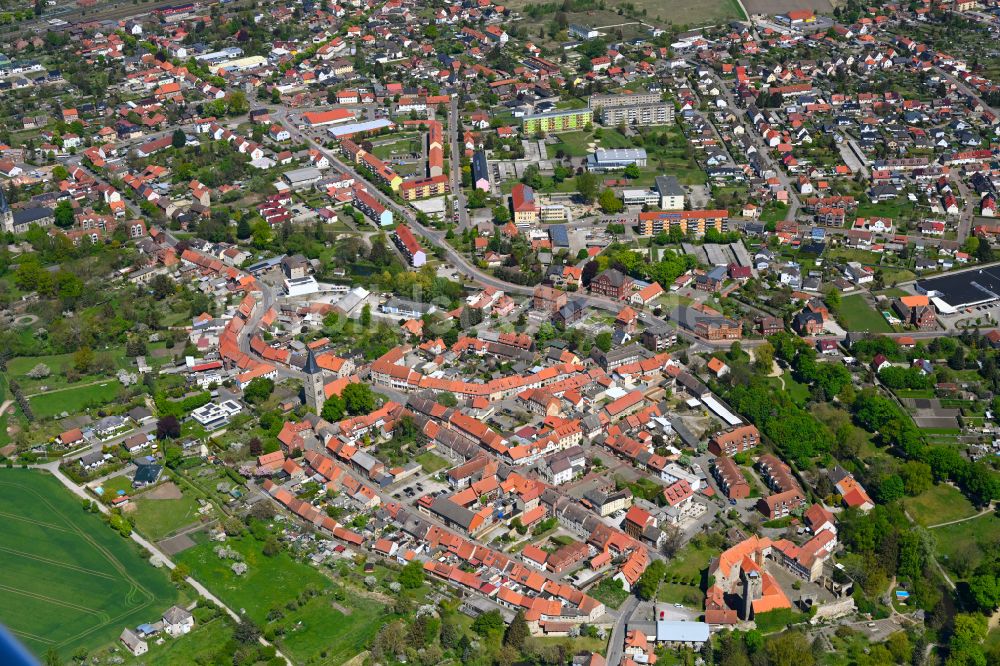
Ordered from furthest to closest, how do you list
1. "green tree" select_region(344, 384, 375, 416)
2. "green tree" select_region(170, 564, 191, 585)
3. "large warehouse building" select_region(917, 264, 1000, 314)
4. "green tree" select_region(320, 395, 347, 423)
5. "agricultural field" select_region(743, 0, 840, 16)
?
"agricultural field" select_region(743, 0, 840, 16), "large warehouse building" select_region(917, 264, 1000, 314), "green tree" select_region(344, 384, 375, 416), "green tree" select_region(320, 395, 347, 423), "green tree" select_region(170, 564, 191, 585)

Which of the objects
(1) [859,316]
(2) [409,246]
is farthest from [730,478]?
(2) [409,246]

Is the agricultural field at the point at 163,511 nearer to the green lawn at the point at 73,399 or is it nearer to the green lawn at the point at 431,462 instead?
the green lawn at the point at 73,399

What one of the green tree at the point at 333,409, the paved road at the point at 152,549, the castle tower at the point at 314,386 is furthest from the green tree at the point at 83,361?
the green tree at the point at 333,409

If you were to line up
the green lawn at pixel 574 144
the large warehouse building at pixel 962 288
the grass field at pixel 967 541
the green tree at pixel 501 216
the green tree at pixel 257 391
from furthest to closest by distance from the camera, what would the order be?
1. the green lawn at pixel 574 144
2. the green tree at pixel 501 216
3. the large warehouse building at pixel 962 288
4. the green tree at pixel 257 391
5. the grass field at pixel 967 541

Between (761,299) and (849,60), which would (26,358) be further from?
(849,60)

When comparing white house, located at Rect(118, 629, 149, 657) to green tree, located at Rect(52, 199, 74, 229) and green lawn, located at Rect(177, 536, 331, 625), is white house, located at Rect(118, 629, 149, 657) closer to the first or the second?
green lawn, located at Rect(177, 536, 331, 625)

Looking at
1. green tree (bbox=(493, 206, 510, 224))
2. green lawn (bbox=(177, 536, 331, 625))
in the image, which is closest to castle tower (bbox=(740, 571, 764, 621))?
green lawn (bbox=(177, 536, 331, 625))
